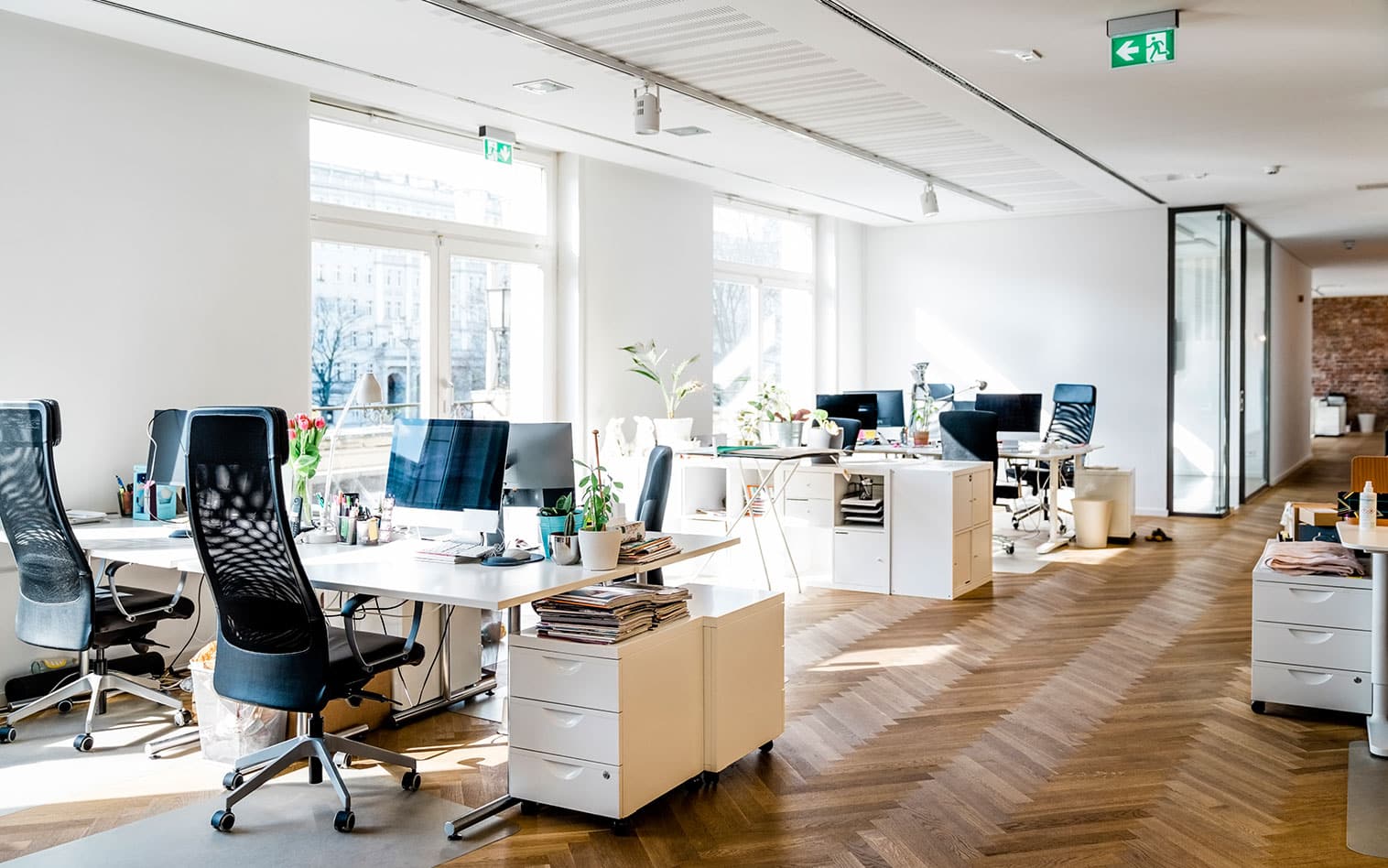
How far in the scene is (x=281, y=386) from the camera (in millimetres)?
6070

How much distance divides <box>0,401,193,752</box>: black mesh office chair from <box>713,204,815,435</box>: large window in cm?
643

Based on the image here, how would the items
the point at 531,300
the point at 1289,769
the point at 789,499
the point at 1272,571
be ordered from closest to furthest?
the point at 1289,769
the point at 1272,571
the point at 789,499
the point at 531,300

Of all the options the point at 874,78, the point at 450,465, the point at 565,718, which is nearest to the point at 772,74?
the point at 874,78

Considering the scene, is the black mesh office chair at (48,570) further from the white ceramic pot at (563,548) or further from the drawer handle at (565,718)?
the drawer handle at (565,718)

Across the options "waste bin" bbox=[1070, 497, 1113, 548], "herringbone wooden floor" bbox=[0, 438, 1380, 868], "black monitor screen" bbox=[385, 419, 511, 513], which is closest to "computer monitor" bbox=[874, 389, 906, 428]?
"waste bin" bbox=[1070, 497, 1113, 548]

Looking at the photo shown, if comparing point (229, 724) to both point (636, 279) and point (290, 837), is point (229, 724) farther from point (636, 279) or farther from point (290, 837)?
point (636, 279)

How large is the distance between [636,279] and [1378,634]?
5861 millimetres

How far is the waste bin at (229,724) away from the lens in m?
3.93

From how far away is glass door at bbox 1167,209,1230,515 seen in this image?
34.2 feet

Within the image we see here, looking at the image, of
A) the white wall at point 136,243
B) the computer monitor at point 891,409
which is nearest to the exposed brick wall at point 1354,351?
the computer monitor at point 891,409

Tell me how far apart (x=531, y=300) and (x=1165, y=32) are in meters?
4.77

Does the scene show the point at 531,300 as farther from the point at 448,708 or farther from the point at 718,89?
the point at 448,708

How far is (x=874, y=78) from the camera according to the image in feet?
19.4

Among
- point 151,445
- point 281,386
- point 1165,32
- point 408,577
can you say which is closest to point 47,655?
point 151,445
